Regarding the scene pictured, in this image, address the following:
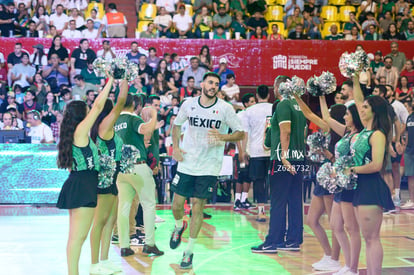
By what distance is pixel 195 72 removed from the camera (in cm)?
1551

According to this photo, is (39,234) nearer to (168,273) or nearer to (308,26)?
(168,273)

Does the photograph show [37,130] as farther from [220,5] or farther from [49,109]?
[220,5]

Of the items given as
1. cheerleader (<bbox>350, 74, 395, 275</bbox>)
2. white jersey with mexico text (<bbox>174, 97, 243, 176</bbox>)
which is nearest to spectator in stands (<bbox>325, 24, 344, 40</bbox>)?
white jersey with mexico text (<bbox>174, 97, 243, 176</bbox>)

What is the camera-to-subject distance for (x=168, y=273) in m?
6.66

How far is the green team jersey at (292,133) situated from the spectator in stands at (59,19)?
425 inches

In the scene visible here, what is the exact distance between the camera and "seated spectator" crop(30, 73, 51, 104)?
14.9 metres

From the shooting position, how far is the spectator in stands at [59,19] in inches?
675

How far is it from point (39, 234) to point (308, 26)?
11566 millimetres

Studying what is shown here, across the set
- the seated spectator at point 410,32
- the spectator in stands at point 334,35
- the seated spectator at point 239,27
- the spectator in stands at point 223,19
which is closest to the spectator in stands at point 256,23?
the seated spectator at point 239,27

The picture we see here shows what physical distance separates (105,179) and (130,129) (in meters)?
1.47

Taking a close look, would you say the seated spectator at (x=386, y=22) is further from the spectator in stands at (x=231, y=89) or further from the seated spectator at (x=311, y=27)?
the spectator in stands at (x=231, y=89)

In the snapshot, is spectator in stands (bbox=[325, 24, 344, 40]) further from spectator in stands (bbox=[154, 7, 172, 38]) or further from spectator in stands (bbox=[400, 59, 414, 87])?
spectator in stands (bbox=[154, 7, 172, 38])

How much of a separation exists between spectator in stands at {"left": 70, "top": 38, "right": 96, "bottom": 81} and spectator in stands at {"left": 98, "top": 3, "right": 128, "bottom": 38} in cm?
135

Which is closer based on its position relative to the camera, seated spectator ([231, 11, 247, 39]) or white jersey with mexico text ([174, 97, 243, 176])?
white jersey with mexico text ([174, 97, 243, 176])
